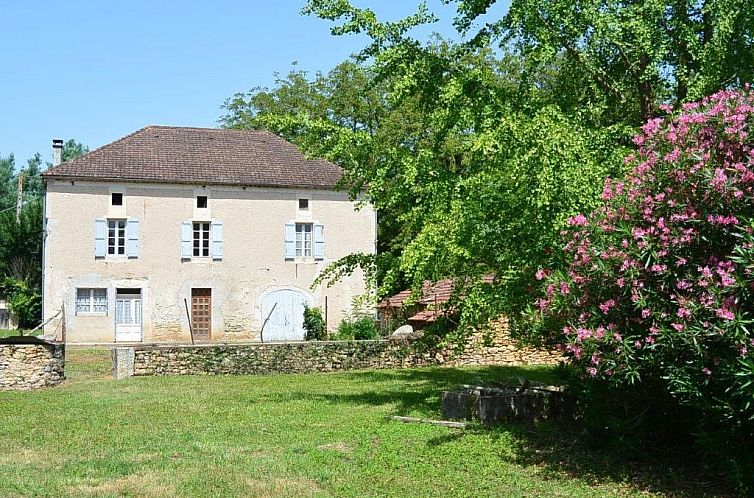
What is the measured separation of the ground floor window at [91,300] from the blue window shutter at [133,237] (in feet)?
5.65

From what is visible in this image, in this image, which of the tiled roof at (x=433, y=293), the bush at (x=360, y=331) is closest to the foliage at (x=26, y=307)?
the bush at (x=360, y=331)

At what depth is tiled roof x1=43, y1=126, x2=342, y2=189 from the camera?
31922mm

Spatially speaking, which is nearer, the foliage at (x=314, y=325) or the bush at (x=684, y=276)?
the bush at (x=684, y=276)

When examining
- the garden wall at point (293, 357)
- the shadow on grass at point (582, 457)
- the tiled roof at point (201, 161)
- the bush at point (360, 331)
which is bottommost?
the shadow on grass at point (582, 457)

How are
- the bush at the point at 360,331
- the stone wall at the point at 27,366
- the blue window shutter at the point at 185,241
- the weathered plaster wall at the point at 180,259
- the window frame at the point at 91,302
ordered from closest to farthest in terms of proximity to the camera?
1. the stone wall at the point at 27,366
2. the bush at the point at 360,331
3. the weathered plaster wall at the point at 180,259
4. the window frame at the point at 91,302
5. the blue window shutter at the point at 185,241

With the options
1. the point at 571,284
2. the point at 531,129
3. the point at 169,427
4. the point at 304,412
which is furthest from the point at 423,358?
the point at 571,284

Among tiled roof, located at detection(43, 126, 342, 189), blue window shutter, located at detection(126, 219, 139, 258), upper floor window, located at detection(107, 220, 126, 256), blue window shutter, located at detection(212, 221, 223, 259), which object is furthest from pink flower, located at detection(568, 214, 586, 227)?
upper floor window, located at detection(107, 220, 126, 256)

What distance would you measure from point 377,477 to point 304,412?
5.04 m

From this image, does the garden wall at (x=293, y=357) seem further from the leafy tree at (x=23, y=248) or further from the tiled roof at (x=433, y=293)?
the leafy tree at (x=23, y=248)

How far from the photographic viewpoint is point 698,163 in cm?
755

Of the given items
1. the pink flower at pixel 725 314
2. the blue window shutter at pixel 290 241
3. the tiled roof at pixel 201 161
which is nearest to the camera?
the pink flower at pixel 725 314

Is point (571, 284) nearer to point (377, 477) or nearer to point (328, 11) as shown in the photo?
point (377, 477)

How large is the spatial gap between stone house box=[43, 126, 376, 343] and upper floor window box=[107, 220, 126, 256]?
0.17 ft

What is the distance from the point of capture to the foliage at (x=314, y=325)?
104 ft
